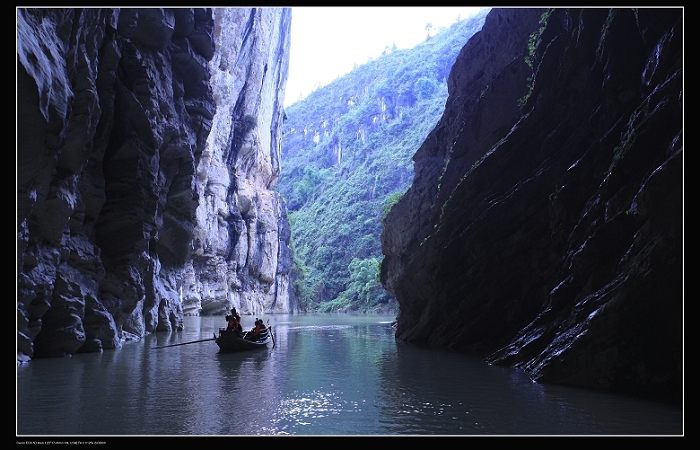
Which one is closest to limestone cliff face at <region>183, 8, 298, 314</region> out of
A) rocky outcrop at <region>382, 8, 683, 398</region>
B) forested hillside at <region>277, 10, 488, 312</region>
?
forested hillside at <region>277, 10, 488, 312</region>

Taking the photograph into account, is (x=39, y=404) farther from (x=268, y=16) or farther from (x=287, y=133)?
(x=287, y=133)

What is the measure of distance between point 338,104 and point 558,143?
512 feet

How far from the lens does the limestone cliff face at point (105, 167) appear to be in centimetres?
1370

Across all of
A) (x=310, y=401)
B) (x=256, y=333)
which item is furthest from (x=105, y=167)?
(x=310, y=401)

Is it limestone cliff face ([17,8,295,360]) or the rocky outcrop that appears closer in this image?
the rocky outcrop

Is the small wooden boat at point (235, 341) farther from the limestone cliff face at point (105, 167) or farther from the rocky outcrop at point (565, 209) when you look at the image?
the rocky outcrop at point (565, 209)

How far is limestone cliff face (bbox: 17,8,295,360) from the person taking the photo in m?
13.7

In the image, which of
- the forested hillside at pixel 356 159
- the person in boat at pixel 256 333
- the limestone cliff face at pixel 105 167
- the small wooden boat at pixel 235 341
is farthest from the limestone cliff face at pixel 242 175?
the small wooden boat at pixel 235 341

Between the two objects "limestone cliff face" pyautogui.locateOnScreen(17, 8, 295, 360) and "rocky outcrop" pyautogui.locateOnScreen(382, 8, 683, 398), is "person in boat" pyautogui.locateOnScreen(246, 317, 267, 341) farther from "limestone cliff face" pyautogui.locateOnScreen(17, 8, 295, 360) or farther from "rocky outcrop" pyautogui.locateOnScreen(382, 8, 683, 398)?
"rocky outcrop" pyautogui.locateOnScreen(382, 8, 683, 398)

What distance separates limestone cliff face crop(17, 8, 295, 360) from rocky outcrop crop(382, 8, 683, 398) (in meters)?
12.9

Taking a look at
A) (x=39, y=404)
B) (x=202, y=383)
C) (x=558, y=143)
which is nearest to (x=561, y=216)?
(x=558, y=143)

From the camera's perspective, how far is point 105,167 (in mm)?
22938

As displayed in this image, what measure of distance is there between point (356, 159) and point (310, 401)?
130 meters

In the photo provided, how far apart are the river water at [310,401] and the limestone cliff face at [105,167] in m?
2.29
